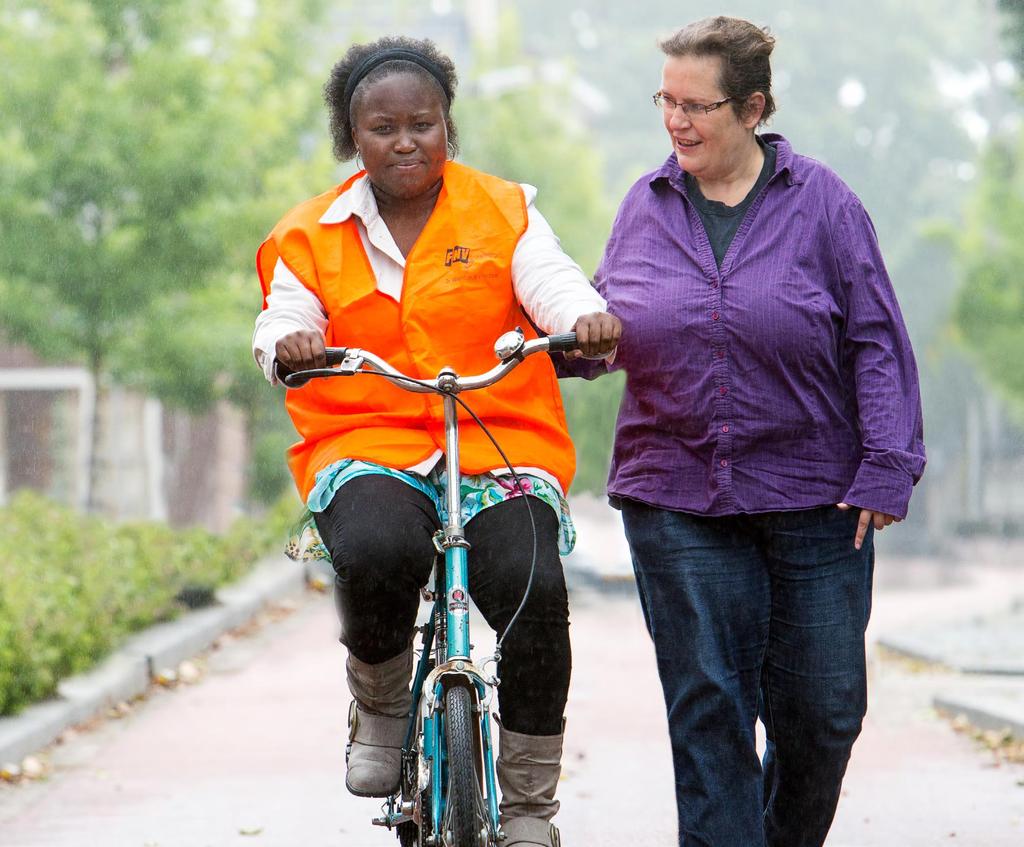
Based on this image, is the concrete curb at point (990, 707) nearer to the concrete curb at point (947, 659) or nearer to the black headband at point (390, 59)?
the concrete curb at point (947, 659)

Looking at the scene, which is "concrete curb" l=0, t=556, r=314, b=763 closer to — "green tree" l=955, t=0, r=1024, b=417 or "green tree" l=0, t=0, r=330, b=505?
"green tree" l=0, t=0, r=330, b=505

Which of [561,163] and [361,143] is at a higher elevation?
[561,163]

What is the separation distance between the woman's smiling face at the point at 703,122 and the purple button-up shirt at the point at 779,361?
0.11 metres

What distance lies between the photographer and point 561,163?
97.9 feet

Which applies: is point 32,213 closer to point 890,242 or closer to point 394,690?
point 394,690

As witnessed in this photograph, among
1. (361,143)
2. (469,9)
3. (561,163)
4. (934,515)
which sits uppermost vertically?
(469,9)

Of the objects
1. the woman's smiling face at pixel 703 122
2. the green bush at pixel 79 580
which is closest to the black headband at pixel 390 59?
the woman's smiling face at pixel 703 122

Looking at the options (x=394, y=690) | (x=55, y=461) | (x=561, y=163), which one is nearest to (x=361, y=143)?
(x=394, y=690)

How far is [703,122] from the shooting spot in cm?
417

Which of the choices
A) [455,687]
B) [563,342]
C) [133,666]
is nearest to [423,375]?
[563,342]

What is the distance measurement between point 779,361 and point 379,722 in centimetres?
130

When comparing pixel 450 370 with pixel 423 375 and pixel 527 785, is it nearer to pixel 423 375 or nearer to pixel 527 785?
pixel 423 375

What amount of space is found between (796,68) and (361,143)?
52174mm

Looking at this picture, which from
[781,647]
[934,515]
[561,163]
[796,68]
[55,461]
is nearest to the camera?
[781,647]
